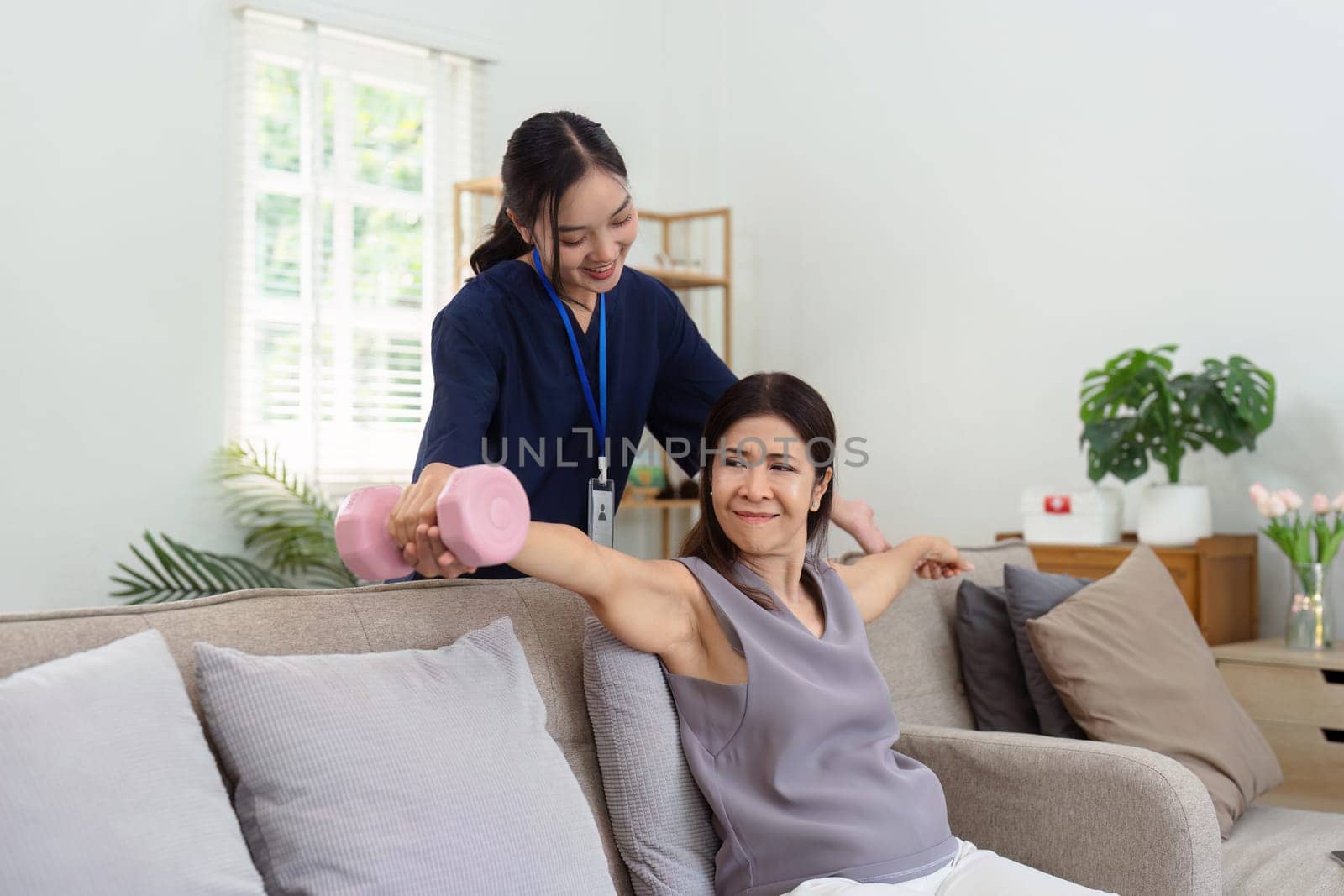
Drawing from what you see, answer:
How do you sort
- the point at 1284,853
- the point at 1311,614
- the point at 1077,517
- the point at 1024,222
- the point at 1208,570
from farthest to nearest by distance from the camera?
1. the point at 1024,222
2. the point at 1077,517
3. the point at 1208,570
4. the point at 1311,614
5. the point at 1284,853

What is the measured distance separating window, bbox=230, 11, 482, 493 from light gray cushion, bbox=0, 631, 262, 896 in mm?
2766

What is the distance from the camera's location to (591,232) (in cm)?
173

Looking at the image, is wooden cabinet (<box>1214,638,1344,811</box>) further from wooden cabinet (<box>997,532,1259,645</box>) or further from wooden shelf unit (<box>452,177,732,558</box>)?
wooden shelf unit (<box>452,177,732,558</box>)

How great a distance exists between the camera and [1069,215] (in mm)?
3971

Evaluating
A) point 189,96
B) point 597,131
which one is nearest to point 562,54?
point 189,96

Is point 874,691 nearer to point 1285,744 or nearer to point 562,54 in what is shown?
point 1285,744

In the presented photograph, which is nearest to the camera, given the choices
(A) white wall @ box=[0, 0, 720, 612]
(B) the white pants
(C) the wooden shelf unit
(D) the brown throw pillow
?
(B) the white pants

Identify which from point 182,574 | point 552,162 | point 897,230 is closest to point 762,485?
point 552,162

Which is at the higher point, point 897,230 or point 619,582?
point 897,230

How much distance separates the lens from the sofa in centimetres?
141

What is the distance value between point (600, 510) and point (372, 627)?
17.4 inches

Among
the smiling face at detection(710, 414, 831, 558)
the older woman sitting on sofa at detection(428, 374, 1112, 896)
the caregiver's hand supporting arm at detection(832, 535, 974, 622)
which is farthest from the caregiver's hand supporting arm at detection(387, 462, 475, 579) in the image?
the caregiver's hand supporting arm at detection(832, 535, 974, 622)

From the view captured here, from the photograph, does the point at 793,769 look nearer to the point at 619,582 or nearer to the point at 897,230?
the point at 619,582

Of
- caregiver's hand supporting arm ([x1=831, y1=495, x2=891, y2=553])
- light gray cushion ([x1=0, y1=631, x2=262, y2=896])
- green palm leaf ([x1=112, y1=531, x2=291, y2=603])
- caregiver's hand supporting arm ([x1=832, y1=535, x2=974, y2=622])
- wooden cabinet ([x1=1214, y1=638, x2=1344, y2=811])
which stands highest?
caregiver's hand supporting arm ([x1=831, y1=495, x2=891, y2=553])
